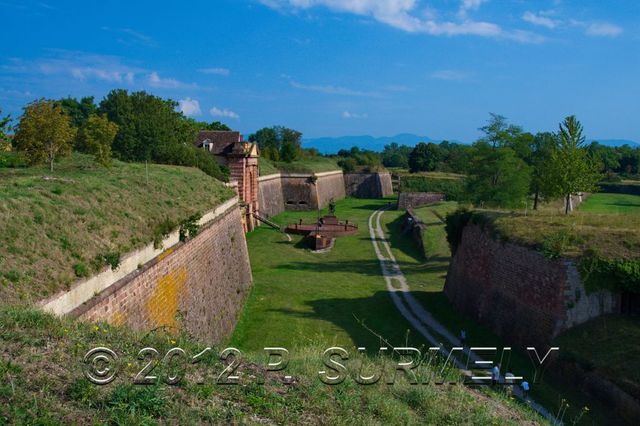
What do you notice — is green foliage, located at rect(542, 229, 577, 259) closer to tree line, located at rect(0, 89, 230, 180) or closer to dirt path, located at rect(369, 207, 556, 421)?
dirt path, located at rect(369, 207, 556, 421)

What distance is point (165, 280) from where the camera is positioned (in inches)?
508

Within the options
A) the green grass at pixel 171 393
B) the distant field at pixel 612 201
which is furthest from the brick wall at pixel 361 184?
the green grass at pixel 171 393

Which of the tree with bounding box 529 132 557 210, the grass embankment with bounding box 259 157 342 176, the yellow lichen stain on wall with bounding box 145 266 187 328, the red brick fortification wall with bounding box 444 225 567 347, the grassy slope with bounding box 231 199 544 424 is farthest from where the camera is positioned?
the grass embankment with bounding box 259 157 342 176

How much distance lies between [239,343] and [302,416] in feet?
35.5

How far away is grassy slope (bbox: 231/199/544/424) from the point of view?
23.6ft

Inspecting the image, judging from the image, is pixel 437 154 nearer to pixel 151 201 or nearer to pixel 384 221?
pixel 384 221

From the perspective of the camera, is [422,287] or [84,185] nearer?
[84,185]

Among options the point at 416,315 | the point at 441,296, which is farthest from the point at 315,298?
the point at 441,296

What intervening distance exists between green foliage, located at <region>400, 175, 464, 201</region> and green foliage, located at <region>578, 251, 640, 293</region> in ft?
164

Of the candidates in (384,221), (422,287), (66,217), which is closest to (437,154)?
(384,221)

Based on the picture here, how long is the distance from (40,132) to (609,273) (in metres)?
16.6

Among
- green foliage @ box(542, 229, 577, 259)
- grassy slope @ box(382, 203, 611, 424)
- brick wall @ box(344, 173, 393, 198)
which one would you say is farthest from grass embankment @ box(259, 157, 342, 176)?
green foliage @ box(542, 229, 577, 259)

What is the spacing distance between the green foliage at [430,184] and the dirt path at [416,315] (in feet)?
101

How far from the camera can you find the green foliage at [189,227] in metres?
14.9
